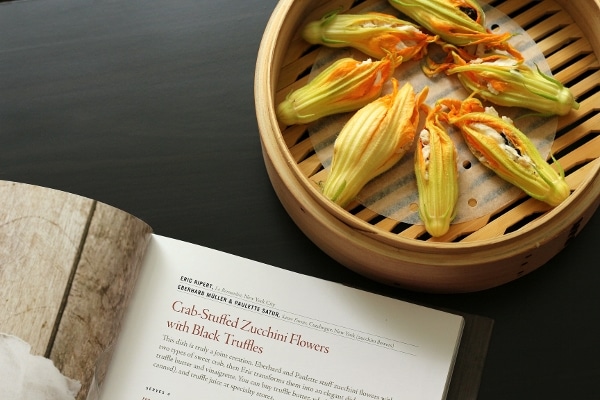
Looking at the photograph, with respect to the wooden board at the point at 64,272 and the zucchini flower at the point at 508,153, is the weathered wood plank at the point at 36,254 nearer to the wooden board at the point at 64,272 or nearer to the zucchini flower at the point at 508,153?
the wooden board at the point at 64,272

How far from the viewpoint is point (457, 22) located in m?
0.79

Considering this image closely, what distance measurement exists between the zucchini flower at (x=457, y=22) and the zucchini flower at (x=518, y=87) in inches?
0.9

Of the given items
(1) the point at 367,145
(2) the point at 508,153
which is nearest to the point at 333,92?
(1) the point at 367,145

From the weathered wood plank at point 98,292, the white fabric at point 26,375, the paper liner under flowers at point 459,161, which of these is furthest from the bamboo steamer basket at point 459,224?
the white fabric at point 26,375

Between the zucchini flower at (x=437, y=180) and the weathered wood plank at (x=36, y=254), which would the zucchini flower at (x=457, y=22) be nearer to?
the zucchini flower at (x=437, y=180)

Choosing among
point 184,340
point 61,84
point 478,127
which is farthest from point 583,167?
point 61,84

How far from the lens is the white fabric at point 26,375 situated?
714 mm

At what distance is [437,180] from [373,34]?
0.15 meters

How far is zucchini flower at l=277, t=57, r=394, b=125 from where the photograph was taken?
2.53 ft

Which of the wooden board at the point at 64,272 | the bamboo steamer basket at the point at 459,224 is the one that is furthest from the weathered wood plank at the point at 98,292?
the bamboo steamer basket at the point at 459,224

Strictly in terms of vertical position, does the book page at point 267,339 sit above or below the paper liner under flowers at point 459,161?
below

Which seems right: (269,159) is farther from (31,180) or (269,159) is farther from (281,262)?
(31,180)

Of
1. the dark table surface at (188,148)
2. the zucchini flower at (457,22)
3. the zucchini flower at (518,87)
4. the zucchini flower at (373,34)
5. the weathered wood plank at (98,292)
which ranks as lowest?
the weathered wood plank at (98,292)

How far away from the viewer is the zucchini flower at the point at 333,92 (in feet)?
2.53
